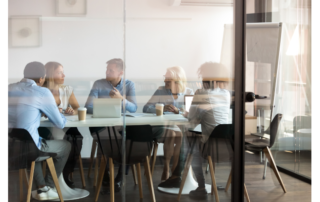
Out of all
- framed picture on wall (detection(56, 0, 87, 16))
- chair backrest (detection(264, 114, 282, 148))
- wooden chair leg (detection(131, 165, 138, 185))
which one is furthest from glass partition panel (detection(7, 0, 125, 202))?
chair backrest (detection(264, 114, 282, 148))

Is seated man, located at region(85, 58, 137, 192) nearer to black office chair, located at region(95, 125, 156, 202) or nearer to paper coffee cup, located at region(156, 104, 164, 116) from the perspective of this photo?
black office chair, located at region(95, 125, 156, 202)

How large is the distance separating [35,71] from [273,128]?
2160 mm

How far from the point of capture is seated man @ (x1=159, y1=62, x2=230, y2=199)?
2682mm

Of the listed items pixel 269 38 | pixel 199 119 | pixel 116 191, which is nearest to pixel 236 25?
pixel 269 38

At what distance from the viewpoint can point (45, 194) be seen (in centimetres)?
250

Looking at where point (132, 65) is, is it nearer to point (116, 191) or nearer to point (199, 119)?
point (199, 119)

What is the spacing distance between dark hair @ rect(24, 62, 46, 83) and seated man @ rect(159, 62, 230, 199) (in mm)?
1234

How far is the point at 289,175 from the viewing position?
296 centimetres

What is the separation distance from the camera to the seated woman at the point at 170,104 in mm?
2605

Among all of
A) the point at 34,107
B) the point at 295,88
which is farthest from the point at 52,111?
the point at 295,88

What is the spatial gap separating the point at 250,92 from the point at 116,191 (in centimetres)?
145

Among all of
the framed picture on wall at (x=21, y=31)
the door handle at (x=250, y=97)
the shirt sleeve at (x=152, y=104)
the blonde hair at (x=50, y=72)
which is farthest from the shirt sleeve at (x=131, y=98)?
the door handle at (x=250, y=97)

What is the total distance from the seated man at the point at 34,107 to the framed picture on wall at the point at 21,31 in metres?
0.18

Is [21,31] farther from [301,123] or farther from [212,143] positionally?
[301,123]
